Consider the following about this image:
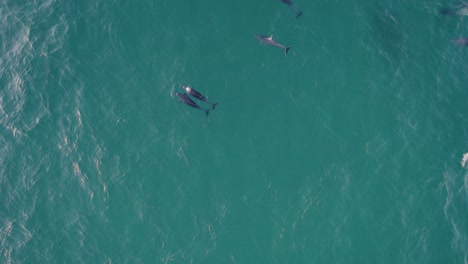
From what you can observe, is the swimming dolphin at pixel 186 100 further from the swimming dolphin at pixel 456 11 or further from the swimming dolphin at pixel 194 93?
the swimming dolphin at pixel 456 11

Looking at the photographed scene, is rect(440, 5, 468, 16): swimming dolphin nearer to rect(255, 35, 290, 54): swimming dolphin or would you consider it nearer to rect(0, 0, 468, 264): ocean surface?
rect(0, 0, 468, 264): ocean surface

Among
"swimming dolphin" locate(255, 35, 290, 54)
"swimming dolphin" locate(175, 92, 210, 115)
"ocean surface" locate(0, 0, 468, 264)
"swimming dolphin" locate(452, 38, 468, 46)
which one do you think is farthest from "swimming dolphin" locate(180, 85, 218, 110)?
"swimming dolphin" locate(452, 38, 468, 46)

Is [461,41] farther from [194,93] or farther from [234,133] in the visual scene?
[194,93]

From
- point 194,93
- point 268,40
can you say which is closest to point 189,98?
point 194,93

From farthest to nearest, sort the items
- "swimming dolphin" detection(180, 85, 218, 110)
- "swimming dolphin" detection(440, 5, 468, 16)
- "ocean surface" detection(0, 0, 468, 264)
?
1. "swimming dolphin" detection(440, 5, 468, 16)
2. "swimming dolphin" detection(180, 85, 218, 110)
3. "ocean surface" detection(0, 0, 468, 264)

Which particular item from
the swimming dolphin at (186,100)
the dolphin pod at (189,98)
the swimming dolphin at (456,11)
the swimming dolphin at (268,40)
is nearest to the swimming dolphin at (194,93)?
the dolphin pod at (189,98)

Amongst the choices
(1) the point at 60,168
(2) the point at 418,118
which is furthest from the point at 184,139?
(2) the point at 418,118
